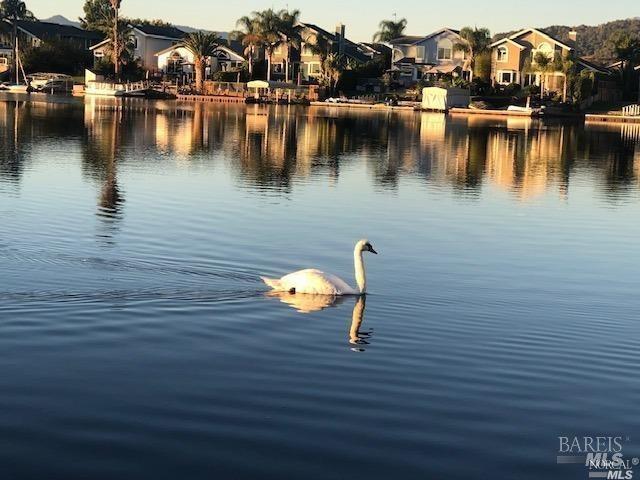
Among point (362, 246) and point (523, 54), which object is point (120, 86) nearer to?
point (523, 54)

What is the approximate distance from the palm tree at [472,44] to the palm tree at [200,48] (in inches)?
1268

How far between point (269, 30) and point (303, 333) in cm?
12676

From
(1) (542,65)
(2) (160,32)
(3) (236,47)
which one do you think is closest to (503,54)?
(1) (542,65)

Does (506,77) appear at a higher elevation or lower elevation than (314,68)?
lower

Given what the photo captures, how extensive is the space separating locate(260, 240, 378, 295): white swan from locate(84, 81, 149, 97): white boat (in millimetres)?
114264

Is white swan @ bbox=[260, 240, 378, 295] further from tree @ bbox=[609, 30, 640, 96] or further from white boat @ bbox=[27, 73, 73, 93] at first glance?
white boat @ bbox=[27, 73, 73, 93]

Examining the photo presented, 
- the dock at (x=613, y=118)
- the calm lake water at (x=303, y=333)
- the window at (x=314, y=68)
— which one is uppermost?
the window at (x=314, y=68)

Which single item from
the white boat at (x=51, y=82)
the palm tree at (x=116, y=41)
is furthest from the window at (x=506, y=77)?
the white boat at (x=51, y=82)

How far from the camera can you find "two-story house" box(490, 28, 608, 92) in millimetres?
123062

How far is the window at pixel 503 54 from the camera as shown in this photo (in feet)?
413

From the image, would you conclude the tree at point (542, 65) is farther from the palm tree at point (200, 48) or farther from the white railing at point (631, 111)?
the palm tree at point (200, 48)

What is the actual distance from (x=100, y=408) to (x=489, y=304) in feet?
27.0

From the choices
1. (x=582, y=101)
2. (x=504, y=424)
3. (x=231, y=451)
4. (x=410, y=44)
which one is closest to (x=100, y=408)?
(x=231, y=451)

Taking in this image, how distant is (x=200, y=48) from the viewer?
13788 centimetres
